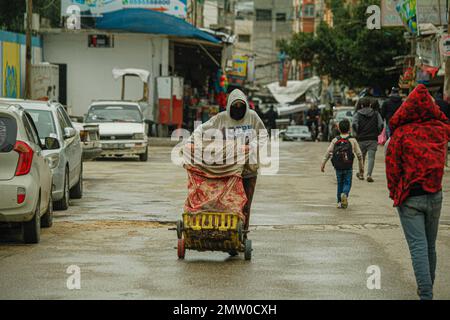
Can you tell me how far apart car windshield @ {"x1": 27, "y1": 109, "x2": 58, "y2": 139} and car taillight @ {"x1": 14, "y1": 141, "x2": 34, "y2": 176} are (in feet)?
15.2

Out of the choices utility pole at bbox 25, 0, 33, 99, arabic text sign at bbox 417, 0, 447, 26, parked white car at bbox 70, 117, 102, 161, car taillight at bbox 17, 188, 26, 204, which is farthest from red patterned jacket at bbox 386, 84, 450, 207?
arabic text sign at bbox 417, 0, 447, 26

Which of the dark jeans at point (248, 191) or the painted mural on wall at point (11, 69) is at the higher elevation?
the painted mural on wall at point (11, 69)

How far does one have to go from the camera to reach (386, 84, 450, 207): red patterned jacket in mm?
9117

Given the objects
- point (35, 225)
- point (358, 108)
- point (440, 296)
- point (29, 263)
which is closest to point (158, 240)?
point (35, 225)

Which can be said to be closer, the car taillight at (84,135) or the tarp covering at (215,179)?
the tarp covering at (215,179)

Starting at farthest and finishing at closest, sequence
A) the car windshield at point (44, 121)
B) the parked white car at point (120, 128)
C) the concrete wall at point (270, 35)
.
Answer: the concrete wall at point (270, 35) → the parked white car at point (120, 128) → the car windshield at point (44, 121)

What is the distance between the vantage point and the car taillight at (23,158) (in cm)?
1251

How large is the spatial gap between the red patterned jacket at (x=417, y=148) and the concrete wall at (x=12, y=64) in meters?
28.4

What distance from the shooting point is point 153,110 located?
143ft

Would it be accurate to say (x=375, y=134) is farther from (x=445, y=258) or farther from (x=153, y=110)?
(x=153, y=110)

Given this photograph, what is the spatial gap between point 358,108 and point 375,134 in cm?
150

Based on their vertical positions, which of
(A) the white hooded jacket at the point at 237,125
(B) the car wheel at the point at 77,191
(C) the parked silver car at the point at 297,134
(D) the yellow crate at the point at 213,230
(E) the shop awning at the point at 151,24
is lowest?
(C) the parked silver car at the point at 297,134

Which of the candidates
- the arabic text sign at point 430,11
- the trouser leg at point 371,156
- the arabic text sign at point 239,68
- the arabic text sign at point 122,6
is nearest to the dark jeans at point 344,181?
the trouser leg at point 371,156

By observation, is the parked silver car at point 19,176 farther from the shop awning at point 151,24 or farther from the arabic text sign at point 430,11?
the shop awning at point 151,24
